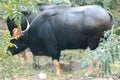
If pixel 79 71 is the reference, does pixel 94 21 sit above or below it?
above

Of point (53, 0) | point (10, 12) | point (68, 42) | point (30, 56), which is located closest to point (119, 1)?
point (53, 0)

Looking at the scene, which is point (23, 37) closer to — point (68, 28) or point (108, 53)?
point (68, 28)

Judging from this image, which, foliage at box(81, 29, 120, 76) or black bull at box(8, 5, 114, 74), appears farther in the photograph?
black bull at box(8, 5, 114, 74)

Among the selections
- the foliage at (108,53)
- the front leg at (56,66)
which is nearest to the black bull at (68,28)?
the front leg at (56,66)

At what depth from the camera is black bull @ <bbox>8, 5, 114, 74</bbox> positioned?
29.6 feet

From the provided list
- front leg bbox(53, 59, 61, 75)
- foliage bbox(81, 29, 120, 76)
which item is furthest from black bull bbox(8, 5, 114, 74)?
foliage bbox(81, 29, 120, 76)

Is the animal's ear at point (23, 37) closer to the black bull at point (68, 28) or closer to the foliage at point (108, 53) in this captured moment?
the black bull at point (68, 28)

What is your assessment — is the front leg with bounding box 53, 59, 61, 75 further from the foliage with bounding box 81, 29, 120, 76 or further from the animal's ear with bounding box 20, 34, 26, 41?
the foliage with bounding box 81, 29, 120, 76

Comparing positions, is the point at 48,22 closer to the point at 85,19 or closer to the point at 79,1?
the point at 85,19

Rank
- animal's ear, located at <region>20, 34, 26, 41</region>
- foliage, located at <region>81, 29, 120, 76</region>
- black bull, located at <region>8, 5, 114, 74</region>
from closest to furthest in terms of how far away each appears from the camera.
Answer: foliage, located at <region>81, 29, 120, 76</region>
black bull, located at <region>8, 5, 114, 74</region>
animal's ear, located at <region>20, 34, 26, 41</region>

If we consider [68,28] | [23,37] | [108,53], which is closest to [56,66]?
[68,28]

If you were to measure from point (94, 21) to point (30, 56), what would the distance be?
3.22m

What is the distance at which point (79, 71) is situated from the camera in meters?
9.15

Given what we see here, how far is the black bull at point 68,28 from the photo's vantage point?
9008 mm
